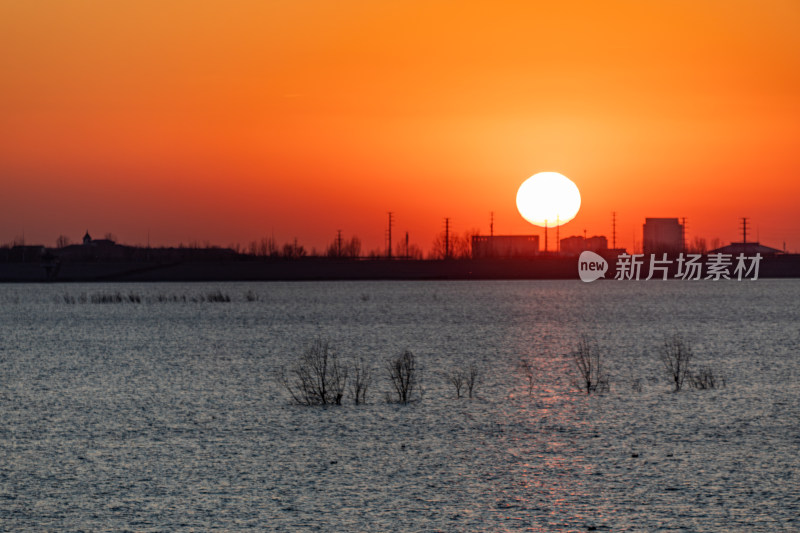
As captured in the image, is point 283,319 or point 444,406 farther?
point 283,319

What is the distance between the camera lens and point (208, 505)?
11367 millimetres

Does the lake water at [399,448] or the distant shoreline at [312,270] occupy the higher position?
the distant shoreline at [312,270]

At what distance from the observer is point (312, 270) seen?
187m

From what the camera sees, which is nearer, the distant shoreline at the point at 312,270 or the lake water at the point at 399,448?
the lake water at the point at 399,448

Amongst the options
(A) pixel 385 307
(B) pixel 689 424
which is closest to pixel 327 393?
(B) pixel 689 424

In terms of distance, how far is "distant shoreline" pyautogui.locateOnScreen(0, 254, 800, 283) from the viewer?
181000mm

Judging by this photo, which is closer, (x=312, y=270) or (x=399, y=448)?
(x=399, y=448)

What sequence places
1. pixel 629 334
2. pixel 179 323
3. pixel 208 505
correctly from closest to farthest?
pixel 208 505
pixel 629 334
pixel 179 323

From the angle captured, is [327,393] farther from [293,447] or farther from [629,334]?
[629,334]

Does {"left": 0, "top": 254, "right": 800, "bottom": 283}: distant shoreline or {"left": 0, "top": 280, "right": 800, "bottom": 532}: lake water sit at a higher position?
{"left": 0, "top": 254, "right": 800, "bottom": 283}: distant shoreline

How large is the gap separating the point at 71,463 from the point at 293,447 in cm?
332

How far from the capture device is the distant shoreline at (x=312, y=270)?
594 feet

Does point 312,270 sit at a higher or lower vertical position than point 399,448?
higher

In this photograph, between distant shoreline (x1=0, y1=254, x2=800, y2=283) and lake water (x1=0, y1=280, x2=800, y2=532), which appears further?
distant shoreline (x1=0, y1=254, x2=800, y2=283)
